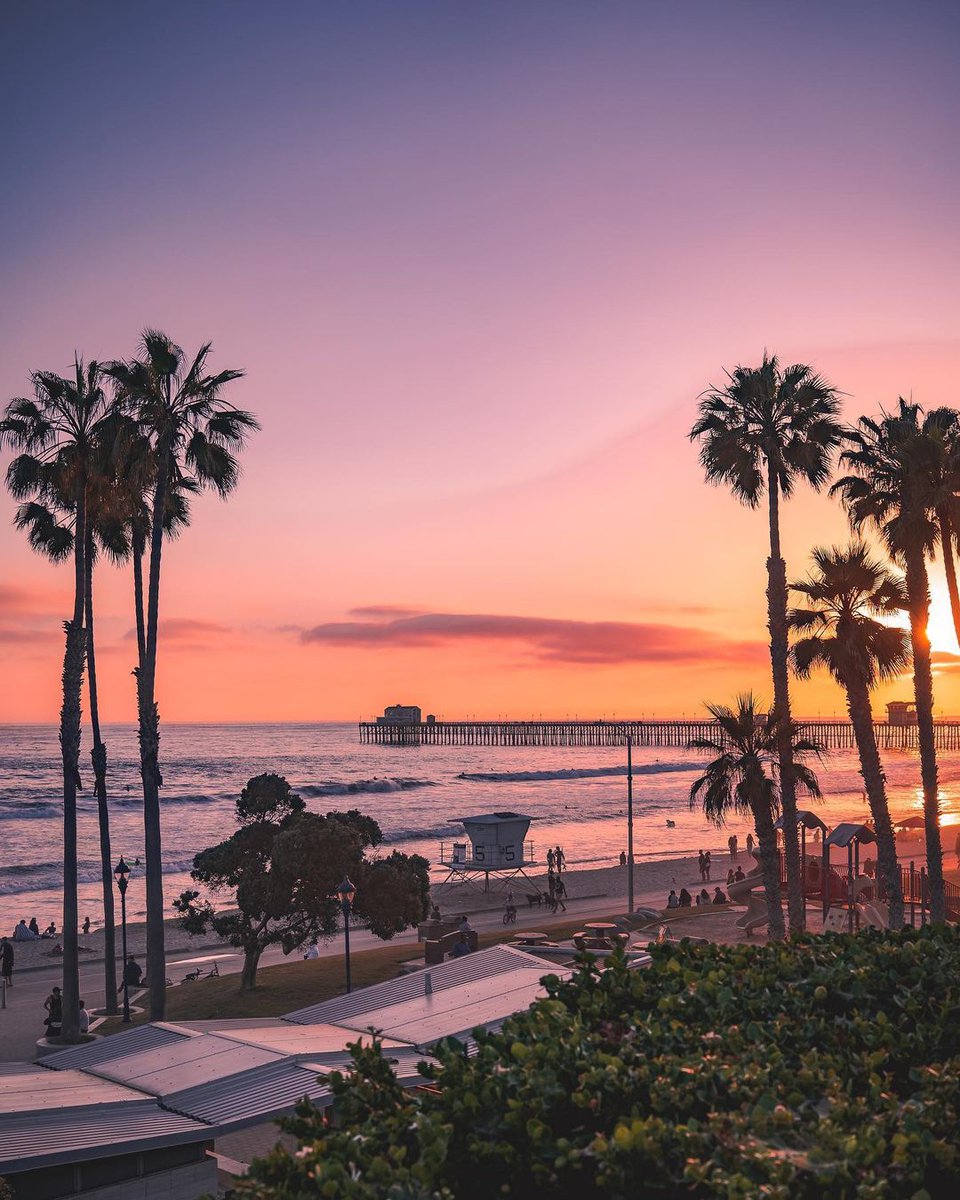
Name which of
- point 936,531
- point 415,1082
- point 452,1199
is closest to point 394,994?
point 415,1082

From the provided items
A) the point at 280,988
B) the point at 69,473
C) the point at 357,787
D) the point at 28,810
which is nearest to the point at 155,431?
the point at 69,473

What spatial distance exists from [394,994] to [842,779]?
148514mm

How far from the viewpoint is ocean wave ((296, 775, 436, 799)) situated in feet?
453

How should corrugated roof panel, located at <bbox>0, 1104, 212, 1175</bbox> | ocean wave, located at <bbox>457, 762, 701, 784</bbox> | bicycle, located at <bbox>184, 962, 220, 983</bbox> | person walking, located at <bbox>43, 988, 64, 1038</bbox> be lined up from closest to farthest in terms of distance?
1. corrugated roof panel, located at <bbox>0, 1104, 212, 1175</bbox>
2. person walking, located at <bbox>43, 988, 64, 1038</bbox>
3. bicycle, located at <bbox>184, 962, 220, 983</bbox>
4. ocean wave, located at <bbox>457, 762, 701, 784</bbox>

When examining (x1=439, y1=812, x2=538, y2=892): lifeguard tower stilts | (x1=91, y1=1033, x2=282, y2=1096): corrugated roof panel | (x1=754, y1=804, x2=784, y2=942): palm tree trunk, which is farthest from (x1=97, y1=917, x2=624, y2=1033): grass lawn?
(x1=439, y1=812, x2=538, y2=892): lifeguard tower stilts

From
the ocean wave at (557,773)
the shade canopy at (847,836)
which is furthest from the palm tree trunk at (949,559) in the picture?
the ocean wave at (557,773)

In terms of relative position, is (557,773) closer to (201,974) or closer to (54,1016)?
(201,974)

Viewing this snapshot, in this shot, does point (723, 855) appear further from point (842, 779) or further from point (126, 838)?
point (842, 779)

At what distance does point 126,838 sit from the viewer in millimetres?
96875

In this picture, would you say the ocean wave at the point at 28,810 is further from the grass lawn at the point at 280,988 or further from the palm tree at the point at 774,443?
the palm tree at the point at 774,443

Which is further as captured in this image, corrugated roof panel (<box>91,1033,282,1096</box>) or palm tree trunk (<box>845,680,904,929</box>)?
palm tree trunk (<box>845,680,904,929</box>)

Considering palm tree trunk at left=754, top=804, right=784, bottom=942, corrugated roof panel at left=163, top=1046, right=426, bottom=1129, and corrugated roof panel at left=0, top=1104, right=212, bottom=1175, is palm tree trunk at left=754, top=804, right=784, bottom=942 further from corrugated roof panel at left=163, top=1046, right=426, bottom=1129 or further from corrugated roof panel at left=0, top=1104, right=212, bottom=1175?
corrugated roof panel at left=0, top=1104, right=212, bottom=1175

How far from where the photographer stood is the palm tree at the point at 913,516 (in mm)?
28406

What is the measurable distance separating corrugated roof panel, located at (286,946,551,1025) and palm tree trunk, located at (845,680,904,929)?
12.2 m
